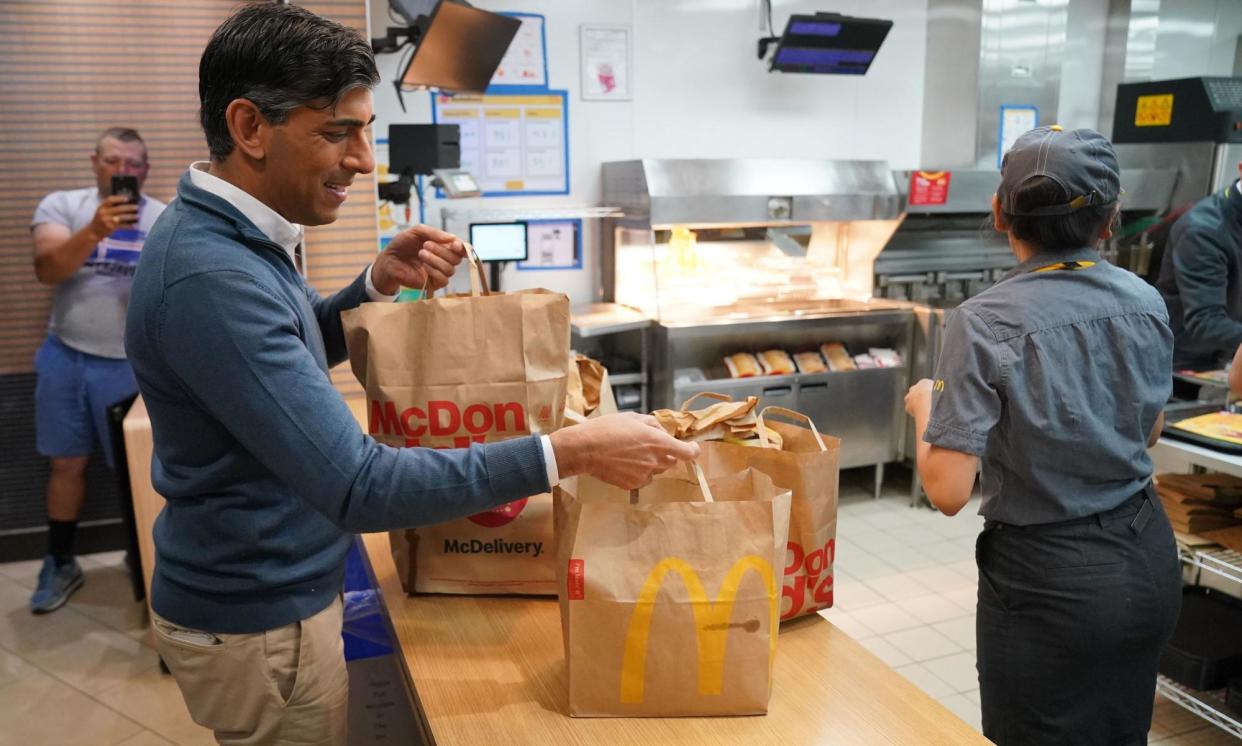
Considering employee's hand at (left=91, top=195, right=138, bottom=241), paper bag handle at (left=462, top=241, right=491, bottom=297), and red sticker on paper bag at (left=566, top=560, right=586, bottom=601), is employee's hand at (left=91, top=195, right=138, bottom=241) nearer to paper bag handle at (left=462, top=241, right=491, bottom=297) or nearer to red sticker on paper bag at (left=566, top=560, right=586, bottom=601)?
paper bag handle at (left=462, top=241, right=491, bottom=297)

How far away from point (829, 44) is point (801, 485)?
3837 mm

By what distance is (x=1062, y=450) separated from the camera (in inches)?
61.0

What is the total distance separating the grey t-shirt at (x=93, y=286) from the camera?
139 inches

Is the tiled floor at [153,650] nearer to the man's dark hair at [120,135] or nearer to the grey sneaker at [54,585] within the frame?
the grey sneaker at [54,585]

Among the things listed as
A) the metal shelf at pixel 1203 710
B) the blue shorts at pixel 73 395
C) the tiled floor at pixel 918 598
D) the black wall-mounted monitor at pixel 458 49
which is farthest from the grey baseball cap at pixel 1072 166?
the blue shorts at pixel 73 395

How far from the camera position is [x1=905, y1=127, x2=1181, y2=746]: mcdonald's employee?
5.02 feet

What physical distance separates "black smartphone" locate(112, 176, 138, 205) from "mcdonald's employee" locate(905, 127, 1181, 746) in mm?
2947

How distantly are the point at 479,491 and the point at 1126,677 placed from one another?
1.24 m

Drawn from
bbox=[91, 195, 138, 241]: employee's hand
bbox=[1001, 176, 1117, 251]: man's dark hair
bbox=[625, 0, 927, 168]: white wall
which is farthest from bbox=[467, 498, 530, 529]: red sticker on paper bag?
bbox=[625, 0, 927, 168]: white wall

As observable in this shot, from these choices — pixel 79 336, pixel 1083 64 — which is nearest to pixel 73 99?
pixel 79 336

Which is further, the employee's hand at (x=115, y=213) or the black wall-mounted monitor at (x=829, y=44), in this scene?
the black wall-mounted monitor at (x=829, y=44)

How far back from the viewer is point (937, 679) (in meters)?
2.98

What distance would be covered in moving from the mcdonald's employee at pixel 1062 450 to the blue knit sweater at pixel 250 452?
2.59 ft

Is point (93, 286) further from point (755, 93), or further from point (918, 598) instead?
point (918, 598)
